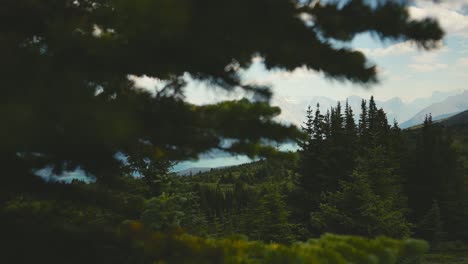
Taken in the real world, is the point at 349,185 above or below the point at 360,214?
above

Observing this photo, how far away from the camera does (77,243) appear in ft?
11.5

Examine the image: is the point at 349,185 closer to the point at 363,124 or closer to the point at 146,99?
the point at 146,99

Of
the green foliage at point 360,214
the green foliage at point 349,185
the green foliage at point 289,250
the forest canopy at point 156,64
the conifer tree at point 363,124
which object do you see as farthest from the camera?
the conifer tree at point 363,124

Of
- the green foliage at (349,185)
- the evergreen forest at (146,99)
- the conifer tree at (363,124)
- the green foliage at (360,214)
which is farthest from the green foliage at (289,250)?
the conifer tree at (363,124)

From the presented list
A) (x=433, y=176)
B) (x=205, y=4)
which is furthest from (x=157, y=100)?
(x=433, y=176)

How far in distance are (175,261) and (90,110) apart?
174 centimetres

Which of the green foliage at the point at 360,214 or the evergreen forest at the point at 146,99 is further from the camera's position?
the green foliage at the point at 360,214

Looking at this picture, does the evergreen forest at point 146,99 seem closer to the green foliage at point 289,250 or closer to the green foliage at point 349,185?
the green foliage at point 289,250

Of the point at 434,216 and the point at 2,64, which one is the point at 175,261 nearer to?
the point at 2,64

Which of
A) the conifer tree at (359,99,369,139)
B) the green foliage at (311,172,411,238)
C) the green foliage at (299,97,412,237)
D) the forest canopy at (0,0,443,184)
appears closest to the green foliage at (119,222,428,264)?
the forest canopy at (0,0,443,184)

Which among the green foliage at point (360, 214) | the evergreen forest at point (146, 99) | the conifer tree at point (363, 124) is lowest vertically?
the green foliage at point (360, 214)

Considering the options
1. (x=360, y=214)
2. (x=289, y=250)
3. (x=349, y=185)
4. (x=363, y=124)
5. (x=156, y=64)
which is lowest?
(x=360, y=214)

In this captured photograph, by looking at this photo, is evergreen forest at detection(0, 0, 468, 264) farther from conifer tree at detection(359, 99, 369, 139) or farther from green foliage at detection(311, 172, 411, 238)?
conifer tree at detection(359, 99, 369, 139)

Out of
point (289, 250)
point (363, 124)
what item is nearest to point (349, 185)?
point (289, 250)
